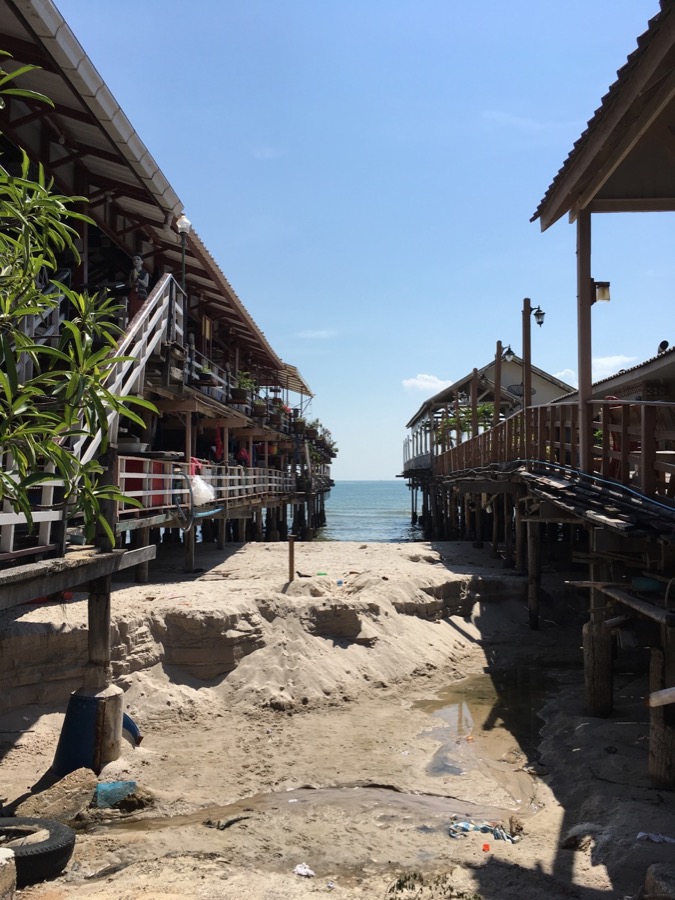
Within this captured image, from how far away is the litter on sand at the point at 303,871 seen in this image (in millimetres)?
5621

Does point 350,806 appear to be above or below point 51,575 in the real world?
below

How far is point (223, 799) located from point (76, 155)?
9.74 meters

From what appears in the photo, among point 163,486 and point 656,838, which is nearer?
point 656,838

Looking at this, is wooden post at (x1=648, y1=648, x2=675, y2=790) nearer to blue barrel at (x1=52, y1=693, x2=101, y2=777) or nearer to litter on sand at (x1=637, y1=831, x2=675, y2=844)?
litter on sand at (x1=637, y1=831, x2=675, y2=844)

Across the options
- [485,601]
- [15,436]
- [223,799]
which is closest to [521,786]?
[223,799]

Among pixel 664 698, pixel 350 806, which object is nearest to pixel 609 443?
pixel 664 698

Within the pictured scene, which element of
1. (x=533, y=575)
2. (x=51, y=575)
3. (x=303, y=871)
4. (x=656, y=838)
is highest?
(x=51, y=575)

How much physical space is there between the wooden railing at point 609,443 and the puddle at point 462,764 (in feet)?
10.9

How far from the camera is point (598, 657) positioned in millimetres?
8875

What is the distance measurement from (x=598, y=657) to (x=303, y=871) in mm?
4682

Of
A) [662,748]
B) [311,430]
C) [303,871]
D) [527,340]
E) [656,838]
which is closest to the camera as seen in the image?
[656,838]

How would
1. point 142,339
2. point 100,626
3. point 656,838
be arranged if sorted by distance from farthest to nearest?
point 142,339 < point 100,626 < point 656,838

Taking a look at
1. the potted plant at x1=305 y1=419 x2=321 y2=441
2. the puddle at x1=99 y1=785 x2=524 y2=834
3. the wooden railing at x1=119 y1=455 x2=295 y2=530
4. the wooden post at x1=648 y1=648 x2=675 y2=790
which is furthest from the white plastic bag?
the potted plant at x1=305 y1=419 x2=321 y2=441

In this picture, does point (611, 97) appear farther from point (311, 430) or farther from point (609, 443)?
point (311, 430)
